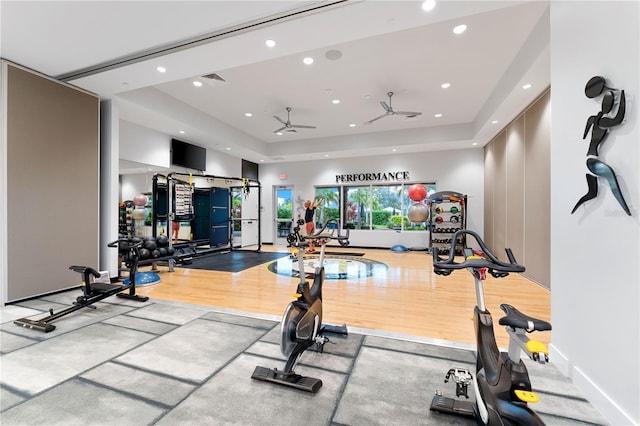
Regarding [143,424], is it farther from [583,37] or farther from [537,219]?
[537,219]

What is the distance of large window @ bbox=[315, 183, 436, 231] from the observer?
9.76 m

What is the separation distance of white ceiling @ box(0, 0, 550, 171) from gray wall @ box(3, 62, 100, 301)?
0.38 meters

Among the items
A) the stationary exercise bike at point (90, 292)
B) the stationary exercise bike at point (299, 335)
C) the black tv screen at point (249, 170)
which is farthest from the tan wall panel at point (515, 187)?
the black tv screen at point (249, 170)

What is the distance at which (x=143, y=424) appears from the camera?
1.61m

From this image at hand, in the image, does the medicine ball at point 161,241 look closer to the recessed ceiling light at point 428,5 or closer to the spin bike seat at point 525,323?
the recessed ceiling light at point 428,5

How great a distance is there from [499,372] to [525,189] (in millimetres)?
5300

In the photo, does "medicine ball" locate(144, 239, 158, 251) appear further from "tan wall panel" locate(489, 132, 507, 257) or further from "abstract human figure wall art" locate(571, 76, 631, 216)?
"tan wall panel" locate(489, 132, 507, 257)

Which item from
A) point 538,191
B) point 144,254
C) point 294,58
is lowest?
point 144,254

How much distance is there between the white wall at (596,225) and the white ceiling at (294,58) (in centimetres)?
135

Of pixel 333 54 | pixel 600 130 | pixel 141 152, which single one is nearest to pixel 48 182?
pixel 141 152

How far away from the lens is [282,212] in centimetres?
1132

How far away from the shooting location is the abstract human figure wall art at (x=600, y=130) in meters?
1.60

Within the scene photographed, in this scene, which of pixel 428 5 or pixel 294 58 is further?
pixel 294 58

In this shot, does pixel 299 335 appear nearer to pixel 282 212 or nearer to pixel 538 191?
pixel 538 191
